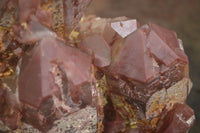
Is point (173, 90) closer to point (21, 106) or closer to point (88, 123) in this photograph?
point (88, 123)

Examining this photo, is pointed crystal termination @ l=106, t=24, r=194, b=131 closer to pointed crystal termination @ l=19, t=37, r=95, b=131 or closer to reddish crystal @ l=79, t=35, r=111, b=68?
reddish crystal @ l=79, t=35, r=111, b=68

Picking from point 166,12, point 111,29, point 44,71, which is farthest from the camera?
point 166,12

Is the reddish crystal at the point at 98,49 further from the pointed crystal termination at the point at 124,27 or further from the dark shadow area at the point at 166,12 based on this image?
the dark shadow area at the point at 166,12

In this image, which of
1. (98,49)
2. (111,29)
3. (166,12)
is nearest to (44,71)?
(98,49)

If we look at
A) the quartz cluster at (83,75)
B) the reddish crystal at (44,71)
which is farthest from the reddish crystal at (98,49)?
the reddish crystal at (44,71)

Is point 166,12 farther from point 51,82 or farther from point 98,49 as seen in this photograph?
point 51,82

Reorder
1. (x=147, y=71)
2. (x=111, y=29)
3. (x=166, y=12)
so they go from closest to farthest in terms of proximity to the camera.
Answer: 1. (x=147, y=71)
2. (x=111, y=29)
3. (x=166, y=12)

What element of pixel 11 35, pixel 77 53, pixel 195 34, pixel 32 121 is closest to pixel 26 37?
pixel 11 35
